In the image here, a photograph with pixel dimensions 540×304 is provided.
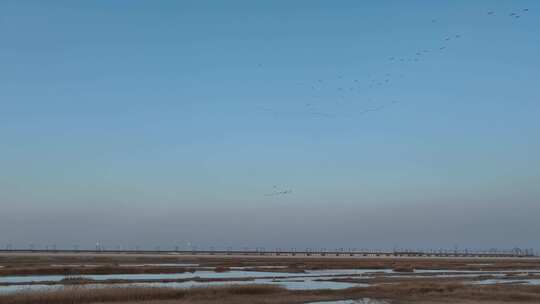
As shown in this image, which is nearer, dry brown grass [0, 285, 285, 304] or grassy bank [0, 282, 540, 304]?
dry brown grass [0, 285, 285, 304]

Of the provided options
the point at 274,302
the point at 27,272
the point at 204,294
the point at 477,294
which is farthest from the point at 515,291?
the point at 27,272

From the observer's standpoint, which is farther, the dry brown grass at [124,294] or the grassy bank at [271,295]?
the grassy bank at [271,295]

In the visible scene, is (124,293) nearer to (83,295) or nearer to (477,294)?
(83,295)

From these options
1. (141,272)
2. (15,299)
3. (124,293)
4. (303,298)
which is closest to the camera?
(15,299)

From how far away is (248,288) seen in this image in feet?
146

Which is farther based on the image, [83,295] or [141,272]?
[141,272]

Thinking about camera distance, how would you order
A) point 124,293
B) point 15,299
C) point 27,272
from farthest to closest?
point 27,272, point 124,293, point 15,299

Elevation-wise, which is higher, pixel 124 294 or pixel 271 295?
pixel 124 294

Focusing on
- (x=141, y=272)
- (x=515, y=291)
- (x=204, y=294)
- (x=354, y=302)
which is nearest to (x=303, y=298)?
(x=354, y=302)

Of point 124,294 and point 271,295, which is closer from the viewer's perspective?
point 124,294

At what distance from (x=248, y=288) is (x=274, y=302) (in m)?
6.77

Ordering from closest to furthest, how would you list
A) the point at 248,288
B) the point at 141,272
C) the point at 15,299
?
the point at 15,299 → the point at 248,288 → the point at 141,272

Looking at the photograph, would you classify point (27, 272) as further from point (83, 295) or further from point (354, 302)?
point (354, 302)

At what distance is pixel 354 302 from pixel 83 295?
16569 mm
